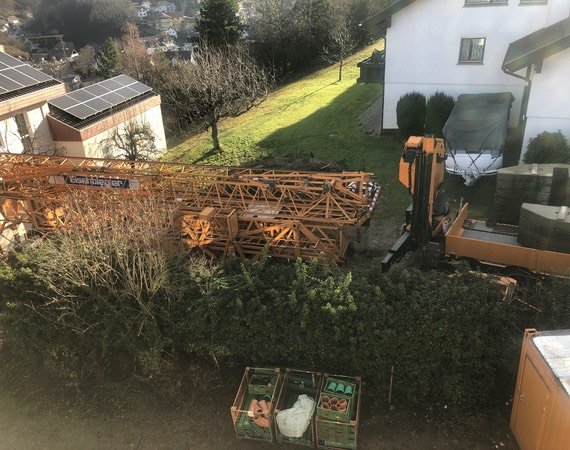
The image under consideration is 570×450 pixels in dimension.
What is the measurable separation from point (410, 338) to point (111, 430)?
20.0 ft

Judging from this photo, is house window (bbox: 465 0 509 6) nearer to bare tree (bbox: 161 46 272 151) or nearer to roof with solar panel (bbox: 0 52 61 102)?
bare tree (bbox: 161 46 272 151)

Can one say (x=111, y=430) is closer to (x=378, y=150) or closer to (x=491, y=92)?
(x=378, y=150)

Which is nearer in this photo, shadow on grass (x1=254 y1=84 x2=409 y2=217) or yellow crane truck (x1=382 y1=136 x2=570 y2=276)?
yellow crane truck (x1=382 y1=136 x2=570 y2=276)

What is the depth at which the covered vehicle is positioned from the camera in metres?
16.7

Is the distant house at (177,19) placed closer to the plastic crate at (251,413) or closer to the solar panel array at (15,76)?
the solar panel array at (15,76)

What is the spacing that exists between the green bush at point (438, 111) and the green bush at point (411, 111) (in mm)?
561

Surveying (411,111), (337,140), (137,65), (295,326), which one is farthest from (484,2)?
(137,65)

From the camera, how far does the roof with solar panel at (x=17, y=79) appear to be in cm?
1833

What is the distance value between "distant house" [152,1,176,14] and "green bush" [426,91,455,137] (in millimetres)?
107995

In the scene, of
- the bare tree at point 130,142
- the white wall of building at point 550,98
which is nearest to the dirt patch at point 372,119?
the white wall of building at point 550,98

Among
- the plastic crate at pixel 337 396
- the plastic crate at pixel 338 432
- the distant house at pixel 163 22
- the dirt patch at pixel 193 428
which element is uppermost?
the distant house at pixel 163 22

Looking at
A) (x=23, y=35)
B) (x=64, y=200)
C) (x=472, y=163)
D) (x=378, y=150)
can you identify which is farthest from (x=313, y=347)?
(x=23, y=35)

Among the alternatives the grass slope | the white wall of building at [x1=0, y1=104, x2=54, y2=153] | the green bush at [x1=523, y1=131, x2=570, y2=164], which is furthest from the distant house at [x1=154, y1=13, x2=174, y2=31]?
the green bush at [x1=523, y1=131, x2=570, y2=164]

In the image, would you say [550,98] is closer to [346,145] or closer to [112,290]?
[346,145]
